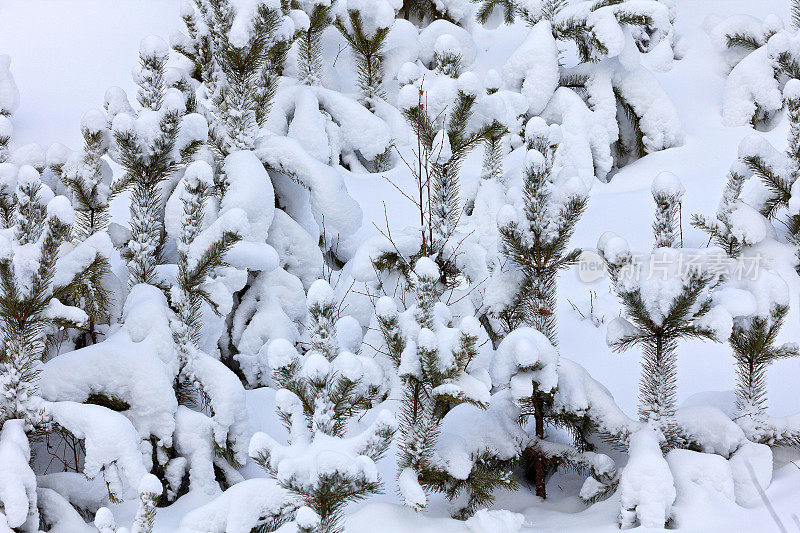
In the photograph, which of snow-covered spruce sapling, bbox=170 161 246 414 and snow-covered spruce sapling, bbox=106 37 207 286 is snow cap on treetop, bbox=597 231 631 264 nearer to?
snow-covered spruce sapling, bbox=170 161 246 414

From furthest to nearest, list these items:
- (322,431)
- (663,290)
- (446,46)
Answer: (446,46), (663,290), (322,431)

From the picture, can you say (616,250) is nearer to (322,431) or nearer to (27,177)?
(322,431)

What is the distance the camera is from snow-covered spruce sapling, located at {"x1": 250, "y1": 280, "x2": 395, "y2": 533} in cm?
274

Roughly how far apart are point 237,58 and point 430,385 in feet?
8.37

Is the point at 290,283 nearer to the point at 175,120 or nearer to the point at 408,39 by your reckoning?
the point at 175,120

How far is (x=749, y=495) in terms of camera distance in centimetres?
382

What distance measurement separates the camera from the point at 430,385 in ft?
11.9

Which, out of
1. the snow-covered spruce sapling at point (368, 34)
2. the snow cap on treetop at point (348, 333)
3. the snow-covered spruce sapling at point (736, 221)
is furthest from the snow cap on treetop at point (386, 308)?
the snow-covered spruce sapling at point (368, 34)

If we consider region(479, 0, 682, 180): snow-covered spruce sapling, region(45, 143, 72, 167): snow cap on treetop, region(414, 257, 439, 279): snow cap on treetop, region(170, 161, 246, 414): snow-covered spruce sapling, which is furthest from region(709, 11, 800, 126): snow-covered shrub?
region(45, 143, 72, 167): snow cap on treetop

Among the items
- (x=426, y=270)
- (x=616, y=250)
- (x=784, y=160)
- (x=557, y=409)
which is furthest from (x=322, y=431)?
(x=784, y=160)

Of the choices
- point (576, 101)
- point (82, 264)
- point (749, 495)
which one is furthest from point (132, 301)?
point (576, 101)

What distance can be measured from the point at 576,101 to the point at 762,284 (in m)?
3.89

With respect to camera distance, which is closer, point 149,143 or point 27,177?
point 27,177

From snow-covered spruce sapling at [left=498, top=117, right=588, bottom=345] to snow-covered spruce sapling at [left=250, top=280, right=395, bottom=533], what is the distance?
1088 mm
